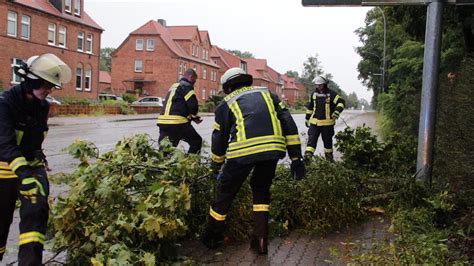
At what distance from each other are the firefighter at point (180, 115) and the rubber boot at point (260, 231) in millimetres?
3256

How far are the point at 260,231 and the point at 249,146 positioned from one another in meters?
0.88

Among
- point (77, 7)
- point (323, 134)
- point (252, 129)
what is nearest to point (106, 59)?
point (77, 7)

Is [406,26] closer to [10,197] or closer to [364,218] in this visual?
[364,218]

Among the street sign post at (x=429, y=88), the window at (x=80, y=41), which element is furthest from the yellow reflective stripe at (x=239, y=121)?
Answer: the window at (x=80, y=41)

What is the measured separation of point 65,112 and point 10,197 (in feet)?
87.5

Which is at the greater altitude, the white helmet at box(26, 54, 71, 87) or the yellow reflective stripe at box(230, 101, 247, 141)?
the white helmet at box(26, 54, 71, 87)

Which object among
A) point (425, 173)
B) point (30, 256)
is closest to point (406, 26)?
point (425, 173)

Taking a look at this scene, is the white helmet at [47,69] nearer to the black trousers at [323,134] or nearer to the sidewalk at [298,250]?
the sidewalk at [298,250]

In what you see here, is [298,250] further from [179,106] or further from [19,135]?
[179,106]

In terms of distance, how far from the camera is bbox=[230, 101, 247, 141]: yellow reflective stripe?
469 cm

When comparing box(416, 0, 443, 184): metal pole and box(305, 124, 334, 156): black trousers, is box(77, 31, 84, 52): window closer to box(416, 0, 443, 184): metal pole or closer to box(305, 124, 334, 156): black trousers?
box(305, 124, 334, 156): black trousers

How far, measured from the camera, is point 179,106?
8.07 m

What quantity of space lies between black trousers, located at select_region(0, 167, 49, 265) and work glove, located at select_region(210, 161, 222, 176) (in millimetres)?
1735

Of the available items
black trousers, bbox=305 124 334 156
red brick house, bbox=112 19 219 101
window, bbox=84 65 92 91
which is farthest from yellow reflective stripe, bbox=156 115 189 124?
red brick house, bbox=112 19 219 101
